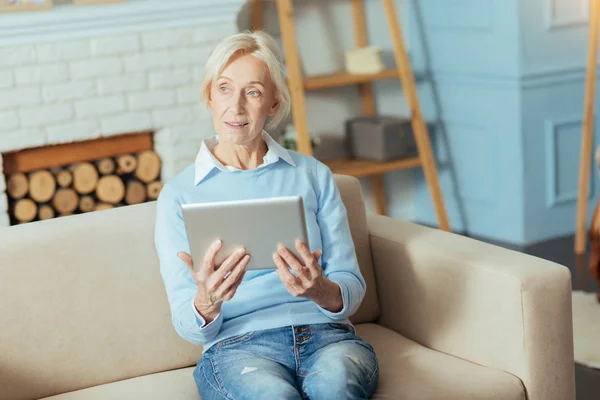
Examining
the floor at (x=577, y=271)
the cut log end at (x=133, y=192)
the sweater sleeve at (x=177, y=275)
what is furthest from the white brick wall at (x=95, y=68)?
the floor at (x=577, y=271)

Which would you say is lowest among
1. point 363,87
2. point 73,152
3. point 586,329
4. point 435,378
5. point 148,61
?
point 586,329

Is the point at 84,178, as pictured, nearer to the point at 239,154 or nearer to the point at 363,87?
the point at 363,87

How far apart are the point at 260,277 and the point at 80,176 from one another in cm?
214

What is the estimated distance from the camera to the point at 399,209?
5250mm

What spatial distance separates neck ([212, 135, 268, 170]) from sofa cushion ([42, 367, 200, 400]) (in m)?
0.50

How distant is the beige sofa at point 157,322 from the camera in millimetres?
2180

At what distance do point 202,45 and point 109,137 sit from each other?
55 centimetres

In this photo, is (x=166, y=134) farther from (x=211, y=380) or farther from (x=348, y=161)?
(x=211, y=380)

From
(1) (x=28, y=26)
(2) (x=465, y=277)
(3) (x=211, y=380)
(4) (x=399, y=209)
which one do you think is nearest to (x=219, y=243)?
(3) (x=211, y=380)

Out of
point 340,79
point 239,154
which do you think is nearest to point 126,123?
point 340,79

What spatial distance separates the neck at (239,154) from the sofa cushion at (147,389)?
502mm

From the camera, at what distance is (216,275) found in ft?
6.37

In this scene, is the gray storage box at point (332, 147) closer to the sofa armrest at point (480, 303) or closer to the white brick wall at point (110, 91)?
the white brick wall at point (110, 91)

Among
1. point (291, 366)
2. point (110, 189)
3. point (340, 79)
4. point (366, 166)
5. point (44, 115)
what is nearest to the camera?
point (291, 366)
